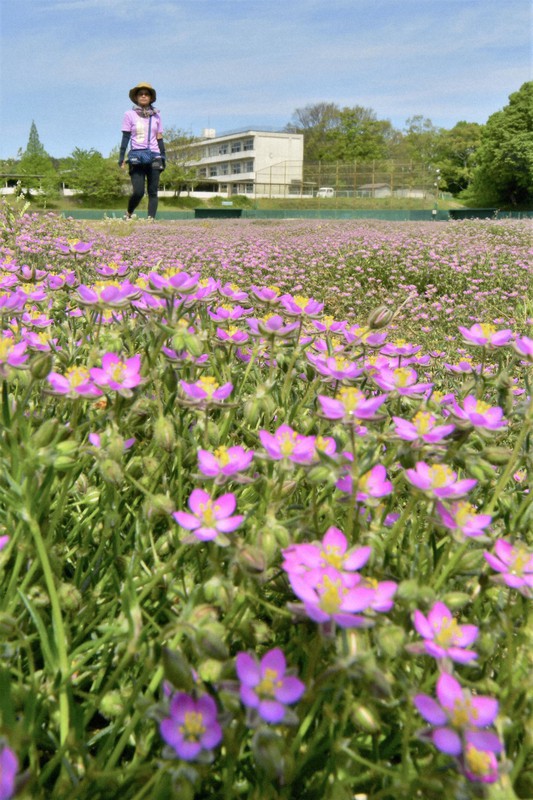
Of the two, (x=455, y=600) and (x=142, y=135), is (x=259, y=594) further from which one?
(x=142, y=135)

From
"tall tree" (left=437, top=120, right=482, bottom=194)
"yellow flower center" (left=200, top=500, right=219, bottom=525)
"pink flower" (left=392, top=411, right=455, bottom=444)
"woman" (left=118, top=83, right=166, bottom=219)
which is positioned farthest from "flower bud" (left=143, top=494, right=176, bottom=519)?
"tall tree" (left=437, top=120, right=482, bottom=194)

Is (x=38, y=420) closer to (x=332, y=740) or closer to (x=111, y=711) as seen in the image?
(x=111, y=711)

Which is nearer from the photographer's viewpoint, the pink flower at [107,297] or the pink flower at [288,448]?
the pink flower at [288,448]

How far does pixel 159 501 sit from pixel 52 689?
263 mm

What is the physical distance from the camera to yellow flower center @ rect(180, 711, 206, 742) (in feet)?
2.01

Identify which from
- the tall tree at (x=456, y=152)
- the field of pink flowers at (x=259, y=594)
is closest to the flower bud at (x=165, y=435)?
the field of pink flowers at (x=259, y=594)

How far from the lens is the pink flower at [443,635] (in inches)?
26.0

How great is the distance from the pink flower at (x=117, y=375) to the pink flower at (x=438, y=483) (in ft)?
1.45

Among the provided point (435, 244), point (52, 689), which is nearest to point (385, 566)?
point (52, 689)

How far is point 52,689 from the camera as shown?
0.74 m

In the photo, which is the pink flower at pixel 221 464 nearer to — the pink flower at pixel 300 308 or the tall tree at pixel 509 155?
the pink flower at pixel 300 308

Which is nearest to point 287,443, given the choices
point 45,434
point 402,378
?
point 45,434

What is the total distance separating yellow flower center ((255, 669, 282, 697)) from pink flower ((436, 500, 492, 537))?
11.7 inches

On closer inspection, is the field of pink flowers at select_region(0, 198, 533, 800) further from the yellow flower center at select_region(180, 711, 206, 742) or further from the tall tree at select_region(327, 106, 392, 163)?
the tall tree at select_region(327, 106, 392, 163)
